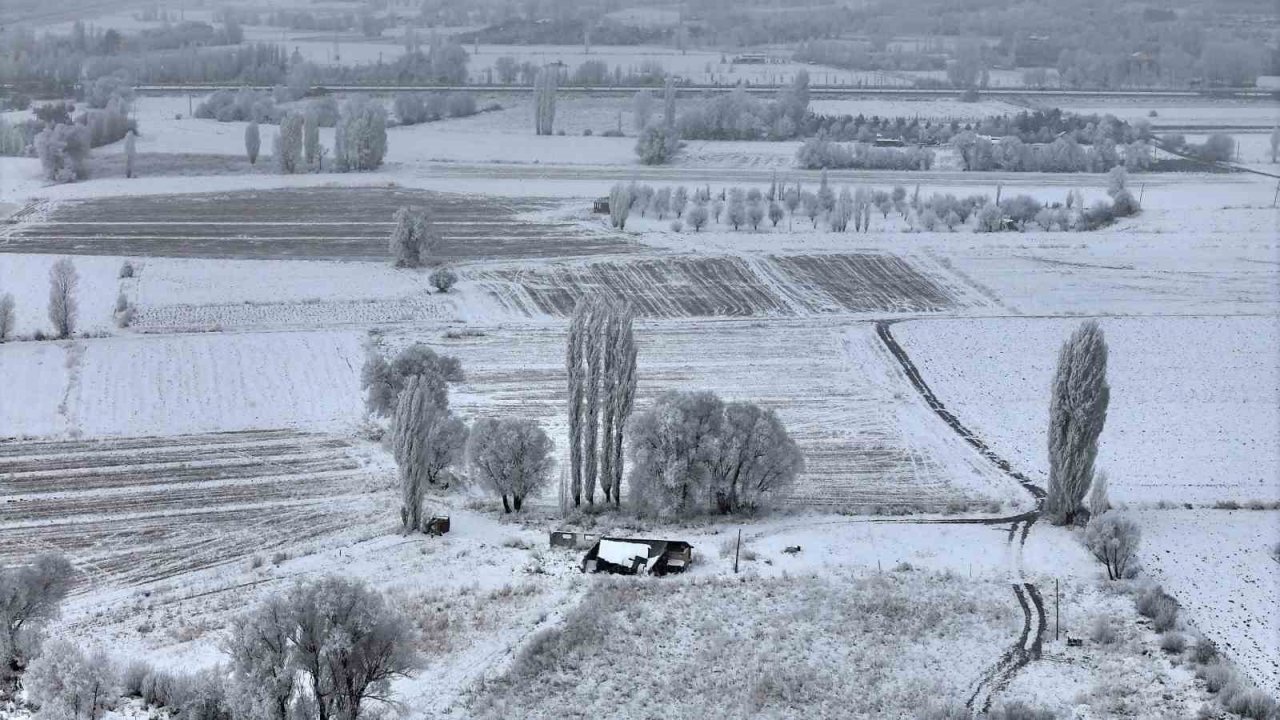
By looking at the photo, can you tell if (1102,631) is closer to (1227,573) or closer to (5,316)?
(1227,573)

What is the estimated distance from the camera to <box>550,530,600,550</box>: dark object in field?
31.9m

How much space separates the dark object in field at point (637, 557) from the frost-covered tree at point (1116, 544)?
8633 mm

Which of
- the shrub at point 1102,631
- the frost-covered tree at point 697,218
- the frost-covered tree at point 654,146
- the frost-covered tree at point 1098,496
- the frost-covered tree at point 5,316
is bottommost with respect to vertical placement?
the frost-covered tree at point 5,316

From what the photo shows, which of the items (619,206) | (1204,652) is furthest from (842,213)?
(1204,652)

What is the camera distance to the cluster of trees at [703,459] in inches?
1356

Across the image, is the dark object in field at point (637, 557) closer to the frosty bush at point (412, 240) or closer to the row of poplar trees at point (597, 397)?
the row of poplar trees at point (597, 397)

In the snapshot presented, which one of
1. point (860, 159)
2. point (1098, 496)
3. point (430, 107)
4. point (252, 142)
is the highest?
point (430, 107)

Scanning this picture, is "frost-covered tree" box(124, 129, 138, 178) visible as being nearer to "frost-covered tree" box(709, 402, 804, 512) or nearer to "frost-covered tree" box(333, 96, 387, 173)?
"frost-covered tree" box(333, 96, 387, 173)

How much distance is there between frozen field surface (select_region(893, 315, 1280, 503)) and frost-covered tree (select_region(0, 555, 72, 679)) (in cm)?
2428

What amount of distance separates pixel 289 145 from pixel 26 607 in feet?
201

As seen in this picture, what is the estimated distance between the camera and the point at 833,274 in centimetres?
6169

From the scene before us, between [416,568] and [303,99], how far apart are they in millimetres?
90035

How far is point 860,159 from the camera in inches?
3533

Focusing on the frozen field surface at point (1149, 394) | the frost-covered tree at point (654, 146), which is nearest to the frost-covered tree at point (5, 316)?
the frozen field surface at point (1149, 394)
